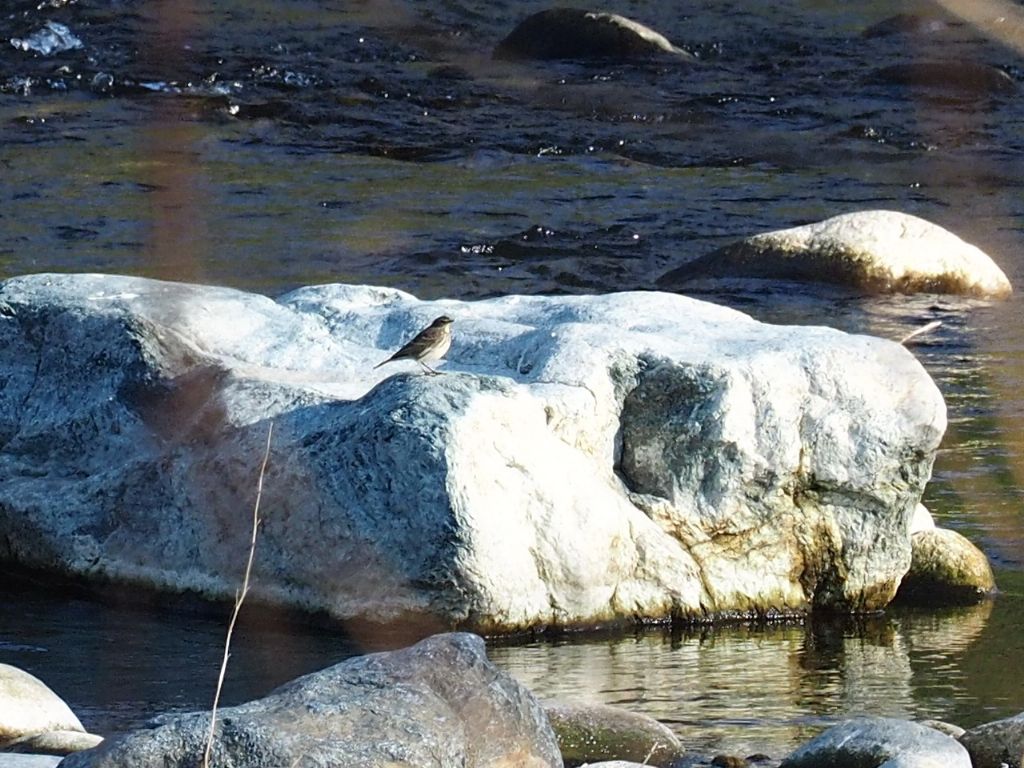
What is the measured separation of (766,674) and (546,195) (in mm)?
10583

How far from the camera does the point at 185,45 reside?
21.1 meters

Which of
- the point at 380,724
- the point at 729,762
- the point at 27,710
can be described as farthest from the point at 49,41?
the point at 380,724

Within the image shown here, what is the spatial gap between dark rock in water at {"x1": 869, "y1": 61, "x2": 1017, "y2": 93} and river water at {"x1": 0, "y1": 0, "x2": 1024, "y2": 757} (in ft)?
0.16

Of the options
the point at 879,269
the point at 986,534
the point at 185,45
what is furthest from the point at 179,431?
the point at 185,45

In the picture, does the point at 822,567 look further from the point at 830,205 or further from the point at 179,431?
the point at 830,205

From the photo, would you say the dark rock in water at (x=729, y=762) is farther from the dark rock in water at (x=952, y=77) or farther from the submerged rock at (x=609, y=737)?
the dark rock in water at (x=952, y=77)

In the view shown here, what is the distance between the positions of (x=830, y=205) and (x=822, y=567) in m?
9.88

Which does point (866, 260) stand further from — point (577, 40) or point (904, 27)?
point (904, 27)

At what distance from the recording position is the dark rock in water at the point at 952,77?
20.9 m

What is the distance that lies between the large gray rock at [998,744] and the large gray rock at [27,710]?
2315 mm

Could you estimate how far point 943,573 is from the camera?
24.3ft

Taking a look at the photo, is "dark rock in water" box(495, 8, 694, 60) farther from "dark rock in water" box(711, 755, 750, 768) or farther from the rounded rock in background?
the rounded rock in background

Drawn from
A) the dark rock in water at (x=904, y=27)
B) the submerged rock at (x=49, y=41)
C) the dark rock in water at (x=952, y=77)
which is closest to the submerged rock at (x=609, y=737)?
the dark rock in water at (x=952, y=77)

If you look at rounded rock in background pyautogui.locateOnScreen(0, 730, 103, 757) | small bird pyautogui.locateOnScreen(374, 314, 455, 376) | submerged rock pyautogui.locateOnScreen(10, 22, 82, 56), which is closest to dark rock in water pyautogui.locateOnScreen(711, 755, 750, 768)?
rounded rock in background pyautogui.locateOnScreen(0, 730, 103, 757)
